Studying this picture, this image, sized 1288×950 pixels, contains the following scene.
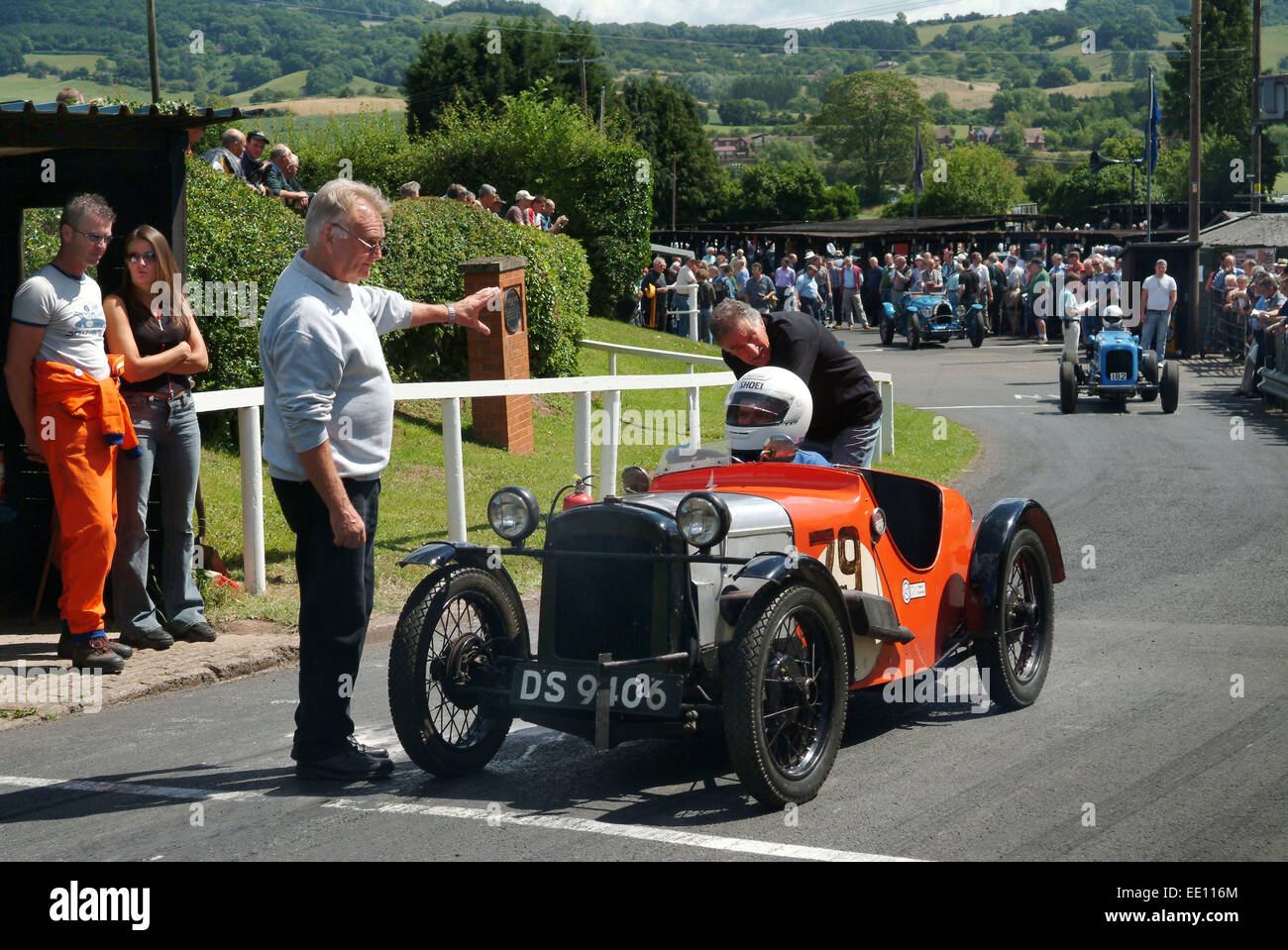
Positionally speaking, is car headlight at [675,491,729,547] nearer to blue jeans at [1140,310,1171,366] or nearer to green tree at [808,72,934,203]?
blue jeans at [1140,310,1171,366]

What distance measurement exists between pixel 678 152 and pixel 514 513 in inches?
4062

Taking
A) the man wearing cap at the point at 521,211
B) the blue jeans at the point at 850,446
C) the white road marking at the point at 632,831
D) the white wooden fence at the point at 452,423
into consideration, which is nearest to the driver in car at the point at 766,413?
the blue jeans at the point at 850,446

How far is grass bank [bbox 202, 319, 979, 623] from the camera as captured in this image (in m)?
8.60

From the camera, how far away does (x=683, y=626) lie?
5.04 metres

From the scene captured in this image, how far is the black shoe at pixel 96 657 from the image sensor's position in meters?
6.68

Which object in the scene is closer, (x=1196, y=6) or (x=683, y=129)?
(x=1196, y=6)

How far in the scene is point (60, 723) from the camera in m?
6.15

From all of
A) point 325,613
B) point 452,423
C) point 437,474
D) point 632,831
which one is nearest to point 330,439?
point 325,613

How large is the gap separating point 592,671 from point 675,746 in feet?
3.05

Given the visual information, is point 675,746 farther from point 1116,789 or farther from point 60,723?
point 60,723

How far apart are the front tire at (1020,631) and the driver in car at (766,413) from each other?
3.40ft

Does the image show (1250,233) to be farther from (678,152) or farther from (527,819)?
(678,152)

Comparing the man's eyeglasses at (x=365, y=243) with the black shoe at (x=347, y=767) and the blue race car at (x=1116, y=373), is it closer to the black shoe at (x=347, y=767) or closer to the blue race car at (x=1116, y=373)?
the black shoe at (x=347, y=767)
